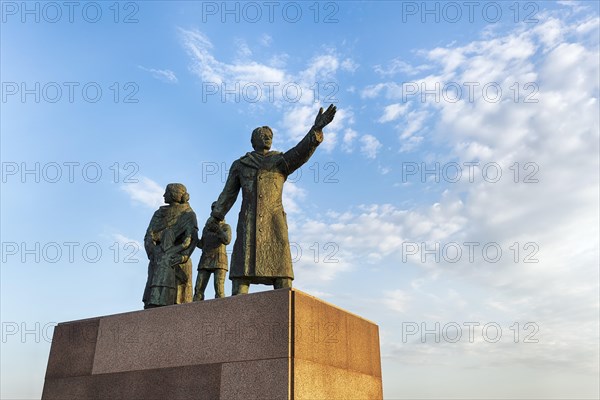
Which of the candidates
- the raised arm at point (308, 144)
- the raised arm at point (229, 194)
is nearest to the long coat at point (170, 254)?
the raised arm at point (229, 194)

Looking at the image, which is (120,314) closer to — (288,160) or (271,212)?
(271,212)

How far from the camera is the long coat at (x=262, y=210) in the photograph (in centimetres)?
812

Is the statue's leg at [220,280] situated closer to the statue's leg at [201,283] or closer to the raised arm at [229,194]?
the statue's leg at [201,283]

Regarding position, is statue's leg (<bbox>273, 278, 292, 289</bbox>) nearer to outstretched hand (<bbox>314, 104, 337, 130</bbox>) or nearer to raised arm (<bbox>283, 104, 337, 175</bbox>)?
raised arm (<bbox>283, 104, 337, 175</bbox>)

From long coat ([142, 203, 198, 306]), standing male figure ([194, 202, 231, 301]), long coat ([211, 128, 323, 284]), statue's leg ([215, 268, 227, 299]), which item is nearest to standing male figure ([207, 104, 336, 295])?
long coat ([211, 128, 323, 284])

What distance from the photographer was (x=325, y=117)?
8070mm

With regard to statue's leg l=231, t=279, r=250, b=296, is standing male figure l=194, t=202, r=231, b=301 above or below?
above

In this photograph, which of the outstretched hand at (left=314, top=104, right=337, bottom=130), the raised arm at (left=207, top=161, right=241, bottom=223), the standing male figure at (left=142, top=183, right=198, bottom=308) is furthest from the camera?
the standing male figure at (left=142, top=183, right=198, bottom=308)

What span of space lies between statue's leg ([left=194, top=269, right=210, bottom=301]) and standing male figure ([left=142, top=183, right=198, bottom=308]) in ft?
2.52

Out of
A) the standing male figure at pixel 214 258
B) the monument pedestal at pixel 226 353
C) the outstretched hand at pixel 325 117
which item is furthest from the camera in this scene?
the standing male figure at pixel 214 258

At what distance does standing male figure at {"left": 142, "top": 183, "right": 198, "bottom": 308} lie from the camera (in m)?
9.81

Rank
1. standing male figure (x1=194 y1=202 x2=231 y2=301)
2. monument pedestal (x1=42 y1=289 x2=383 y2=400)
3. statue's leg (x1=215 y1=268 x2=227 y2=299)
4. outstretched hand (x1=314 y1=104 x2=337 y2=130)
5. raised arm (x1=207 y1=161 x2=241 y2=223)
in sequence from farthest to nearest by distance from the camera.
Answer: statue's leg (x1=215 y1=268 x2=227 y2=299) → standing male figure (x1=194 y1=202 x2=231 y2=301) → raised arm (x1=207 y1=161 x2=241 y2=223) → outstretched hand (x1=314 y1=104 x2=337 y2=130) → monument pedestal (x1=42 y1=289 x2=383 y2=400)

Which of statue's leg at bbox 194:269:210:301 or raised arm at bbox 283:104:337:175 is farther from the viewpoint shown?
statue's leg at bbox 194:269:210:301

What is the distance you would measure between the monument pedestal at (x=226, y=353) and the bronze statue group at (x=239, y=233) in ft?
2.73
